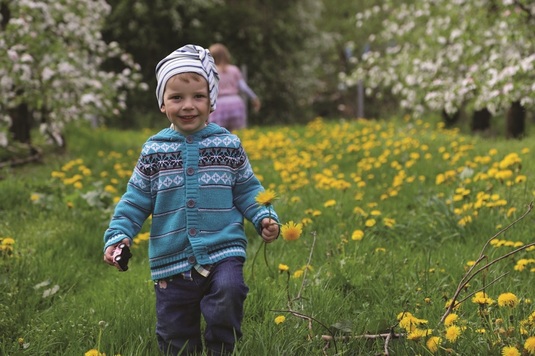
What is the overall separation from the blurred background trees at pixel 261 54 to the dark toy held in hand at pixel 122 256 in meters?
4.81

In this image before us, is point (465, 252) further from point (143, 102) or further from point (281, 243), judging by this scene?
point (143, 102)

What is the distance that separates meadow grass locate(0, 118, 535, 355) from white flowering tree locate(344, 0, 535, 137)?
94 centimetres

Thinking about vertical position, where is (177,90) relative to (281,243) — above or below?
above

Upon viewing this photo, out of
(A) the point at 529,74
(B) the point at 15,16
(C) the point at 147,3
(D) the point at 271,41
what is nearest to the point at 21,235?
(B) the point at 15,16

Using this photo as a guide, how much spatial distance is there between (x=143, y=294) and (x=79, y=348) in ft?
2.02

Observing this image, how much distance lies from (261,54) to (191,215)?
17.1 m

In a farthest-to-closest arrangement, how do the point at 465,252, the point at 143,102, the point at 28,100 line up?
the point at 143,102 < the point at 28,100 < the point at 465,252

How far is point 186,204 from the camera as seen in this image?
7.57ft

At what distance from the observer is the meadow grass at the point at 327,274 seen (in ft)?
7.66

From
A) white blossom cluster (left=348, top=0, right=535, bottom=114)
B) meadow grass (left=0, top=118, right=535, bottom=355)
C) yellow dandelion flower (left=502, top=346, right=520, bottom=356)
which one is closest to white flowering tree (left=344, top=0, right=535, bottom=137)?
white blossom cluster (left=348, top=0, right=535, bottom=114)

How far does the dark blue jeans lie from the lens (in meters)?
2.25

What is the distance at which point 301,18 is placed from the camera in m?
19.3

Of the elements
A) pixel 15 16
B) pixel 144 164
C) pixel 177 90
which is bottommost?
pixel 144 164

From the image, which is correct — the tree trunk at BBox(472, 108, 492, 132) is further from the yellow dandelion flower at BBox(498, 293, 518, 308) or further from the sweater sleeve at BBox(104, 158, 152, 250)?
the sweater sleeve at BBox(104, 158, 152, 250)
